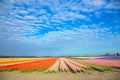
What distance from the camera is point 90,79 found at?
7.43 m

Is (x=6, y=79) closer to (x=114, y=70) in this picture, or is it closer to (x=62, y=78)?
(x=62, y=78)

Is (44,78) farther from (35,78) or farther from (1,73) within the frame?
(1,73)

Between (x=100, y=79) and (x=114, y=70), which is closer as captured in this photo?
(x=100, y=79)

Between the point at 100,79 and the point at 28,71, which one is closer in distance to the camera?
the point at 100,79

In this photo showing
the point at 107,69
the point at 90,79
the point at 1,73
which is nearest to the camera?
the point at 90,79

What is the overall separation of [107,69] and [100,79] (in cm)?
237

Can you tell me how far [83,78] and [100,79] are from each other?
0.69 m

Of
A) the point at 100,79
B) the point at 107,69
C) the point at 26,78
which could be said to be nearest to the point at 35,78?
the point at 26,78

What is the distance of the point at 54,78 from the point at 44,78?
1.39ft

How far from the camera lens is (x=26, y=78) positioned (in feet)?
25.3

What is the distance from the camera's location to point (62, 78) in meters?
7.67

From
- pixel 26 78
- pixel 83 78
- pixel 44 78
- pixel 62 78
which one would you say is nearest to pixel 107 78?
pixel 83 78

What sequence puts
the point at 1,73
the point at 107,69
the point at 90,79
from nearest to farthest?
1. the point at 90,79
2. the point at 1,73
3. the point at 107,69

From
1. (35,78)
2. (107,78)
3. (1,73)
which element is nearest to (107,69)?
(107,78)
